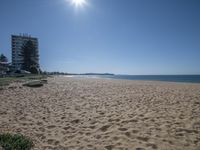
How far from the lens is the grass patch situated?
4043 mm

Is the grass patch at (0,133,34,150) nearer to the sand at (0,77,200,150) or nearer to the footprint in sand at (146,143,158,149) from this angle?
the sand at (0,77,200,150)

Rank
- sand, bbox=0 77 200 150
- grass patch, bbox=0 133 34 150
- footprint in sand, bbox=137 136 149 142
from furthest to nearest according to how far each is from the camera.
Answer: footprint in sand, bbox=137 136 149 142 → sand, bbox=0 77 200 150 → grass patch, bbox=0 133 34 150

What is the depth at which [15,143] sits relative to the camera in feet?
13.7

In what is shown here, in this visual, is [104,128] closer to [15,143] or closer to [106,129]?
[106,129]

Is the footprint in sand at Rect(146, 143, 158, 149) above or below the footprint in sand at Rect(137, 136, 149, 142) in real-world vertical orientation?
below

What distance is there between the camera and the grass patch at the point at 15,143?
13.3 feet

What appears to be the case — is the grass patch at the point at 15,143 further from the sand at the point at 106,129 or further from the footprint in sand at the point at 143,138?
the footprint in sand at the point at 143,138

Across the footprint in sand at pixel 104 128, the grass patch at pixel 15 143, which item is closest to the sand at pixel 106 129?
Answer: the footprint in sand at pixel 104 128

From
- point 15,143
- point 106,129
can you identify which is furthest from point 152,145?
point 15,143

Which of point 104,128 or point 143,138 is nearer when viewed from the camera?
point 143,138

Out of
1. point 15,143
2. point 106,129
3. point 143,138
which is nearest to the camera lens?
point 15,143

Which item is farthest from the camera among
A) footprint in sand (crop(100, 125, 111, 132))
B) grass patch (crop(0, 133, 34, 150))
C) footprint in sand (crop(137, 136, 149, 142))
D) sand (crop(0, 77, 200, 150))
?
footprint in sand (crop(100, 125, 111, 132))

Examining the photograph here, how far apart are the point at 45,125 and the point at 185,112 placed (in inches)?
221

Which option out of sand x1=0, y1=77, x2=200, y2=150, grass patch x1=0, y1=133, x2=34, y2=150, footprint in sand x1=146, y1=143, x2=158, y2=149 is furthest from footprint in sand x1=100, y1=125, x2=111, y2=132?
grass patch x1=0, y1=133, x2=34, y2=150
